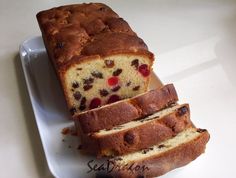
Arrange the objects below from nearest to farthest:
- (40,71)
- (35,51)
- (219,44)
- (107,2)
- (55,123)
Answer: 1. (55,123)
2. (40,71)
3. (35,51)
4. (219,44)
5. (107,2)

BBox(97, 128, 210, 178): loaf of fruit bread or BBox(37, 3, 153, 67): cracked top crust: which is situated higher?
BBox(37, 3, 153, 67): cracked top crust

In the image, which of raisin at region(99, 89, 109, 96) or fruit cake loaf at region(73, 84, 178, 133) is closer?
fruit cake loaf at region(73, 84, 178, 133)

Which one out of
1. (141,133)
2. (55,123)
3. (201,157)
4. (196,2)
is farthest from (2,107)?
(196,2)

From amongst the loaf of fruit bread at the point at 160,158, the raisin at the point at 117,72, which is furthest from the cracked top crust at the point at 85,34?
the loaf of fruit bread at the point at 160,158

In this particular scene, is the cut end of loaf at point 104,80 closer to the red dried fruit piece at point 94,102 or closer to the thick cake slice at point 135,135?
the red dried fruit piece at point 94,102

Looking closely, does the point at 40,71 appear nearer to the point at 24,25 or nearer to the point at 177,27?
the point at 24,25

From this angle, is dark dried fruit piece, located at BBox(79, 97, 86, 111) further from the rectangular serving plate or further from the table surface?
the table surface

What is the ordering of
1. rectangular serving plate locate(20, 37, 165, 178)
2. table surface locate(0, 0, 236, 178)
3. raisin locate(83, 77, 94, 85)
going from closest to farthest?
rectangular serving plate locate(20, 37, 165, 178), table surface locate(0, 0, 236, 178), raisin locate(83, 77, 94, 85)

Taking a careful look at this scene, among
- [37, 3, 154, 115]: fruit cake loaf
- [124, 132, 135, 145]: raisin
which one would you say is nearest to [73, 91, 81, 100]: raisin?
[37, 3, 154, 115]: fruit cake loaf
